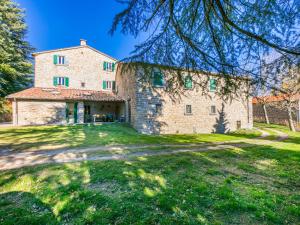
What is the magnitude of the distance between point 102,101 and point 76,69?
564 centimetres

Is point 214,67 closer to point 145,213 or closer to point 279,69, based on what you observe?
point 279,69

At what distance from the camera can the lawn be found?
292cm

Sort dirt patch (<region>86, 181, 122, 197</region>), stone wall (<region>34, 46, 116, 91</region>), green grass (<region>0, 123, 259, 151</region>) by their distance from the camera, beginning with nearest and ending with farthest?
dirt patch (<region>86, 181, 122, 197</region>) → green grass (<region>0, 123, 259, 151</region>) → stone wall (<region>34, 46, 116, 91</region>)

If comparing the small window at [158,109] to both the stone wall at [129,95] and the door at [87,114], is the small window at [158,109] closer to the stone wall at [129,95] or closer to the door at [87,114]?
the stone wall at [129,95]

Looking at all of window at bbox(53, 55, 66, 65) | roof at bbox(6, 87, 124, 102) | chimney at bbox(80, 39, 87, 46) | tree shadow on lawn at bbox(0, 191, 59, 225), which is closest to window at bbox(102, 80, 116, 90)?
roof at bbox(6, 87, 124, 102)

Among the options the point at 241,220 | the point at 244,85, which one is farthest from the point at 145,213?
the point at 244,85

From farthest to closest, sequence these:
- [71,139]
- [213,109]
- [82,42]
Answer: [82,42] < [213,109] < [71,139]

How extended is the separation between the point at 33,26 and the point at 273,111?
1513 inches

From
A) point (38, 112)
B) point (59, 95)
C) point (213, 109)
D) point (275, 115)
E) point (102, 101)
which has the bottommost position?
point (275, 115)

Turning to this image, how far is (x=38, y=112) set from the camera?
17.1 meters

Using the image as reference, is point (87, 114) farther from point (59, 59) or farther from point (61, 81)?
point (59, 59)

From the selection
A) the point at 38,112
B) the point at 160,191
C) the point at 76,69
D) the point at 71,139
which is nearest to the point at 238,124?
the point at 71,139

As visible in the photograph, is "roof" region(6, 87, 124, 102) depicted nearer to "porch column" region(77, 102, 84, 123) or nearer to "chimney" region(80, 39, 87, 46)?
"porch column" region(77, 102, 84, 123)

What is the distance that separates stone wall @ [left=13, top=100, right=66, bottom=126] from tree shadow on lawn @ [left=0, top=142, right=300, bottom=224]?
547 inches
